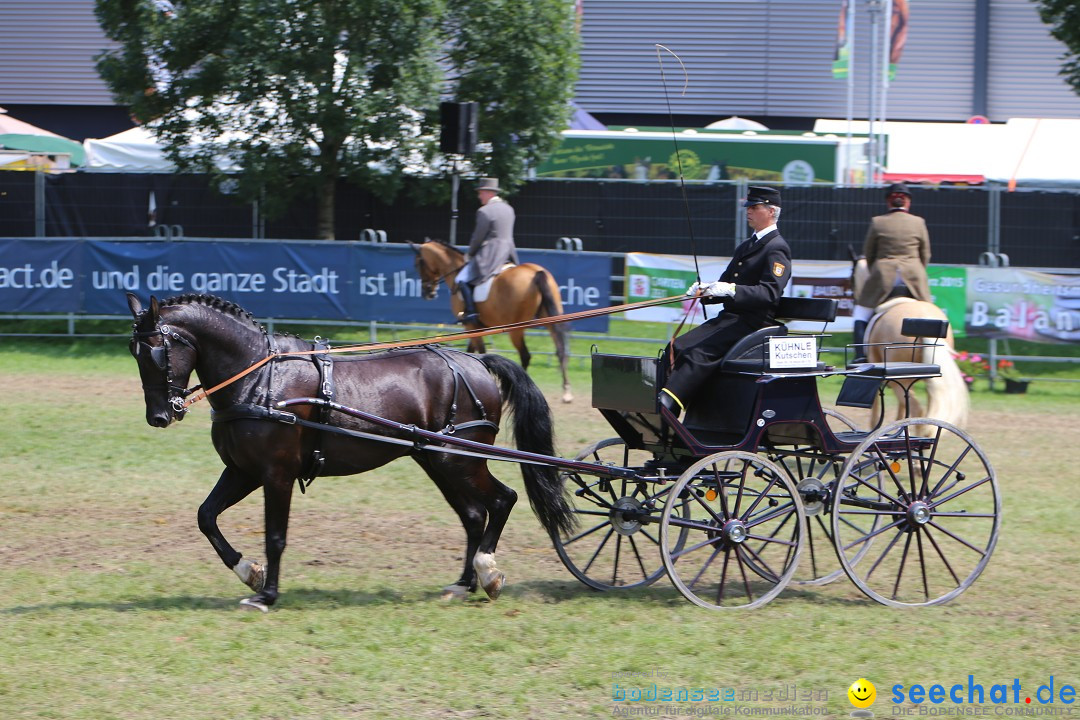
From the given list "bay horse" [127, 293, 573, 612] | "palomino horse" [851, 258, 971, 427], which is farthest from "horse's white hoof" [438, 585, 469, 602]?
"palomino horse" [851, 258, 971, 427]

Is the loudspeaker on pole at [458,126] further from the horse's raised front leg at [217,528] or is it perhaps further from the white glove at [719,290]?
the horse's raised front leg at [217,528]

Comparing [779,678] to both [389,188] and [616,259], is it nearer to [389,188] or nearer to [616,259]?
[616,259]

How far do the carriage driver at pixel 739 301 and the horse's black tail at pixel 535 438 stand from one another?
76cm

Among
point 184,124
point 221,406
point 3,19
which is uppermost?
point 3,19

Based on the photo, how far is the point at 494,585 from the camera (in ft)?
21.1

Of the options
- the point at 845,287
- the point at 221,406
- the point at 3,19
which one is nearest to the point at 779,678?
the point at 221,406

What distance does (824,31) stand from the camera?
33.1m

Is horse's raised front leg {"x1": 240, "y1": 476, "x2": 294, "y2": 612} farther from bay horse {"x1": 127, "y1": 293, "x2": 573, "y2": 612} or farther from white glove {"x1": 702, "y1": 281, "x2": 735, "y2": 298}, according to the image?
white glove {"x1": 702, "y1": 281, "x2": 735, "y2": 298}

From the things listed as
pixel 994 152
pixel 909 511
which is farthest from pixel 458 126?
pixel 994 152

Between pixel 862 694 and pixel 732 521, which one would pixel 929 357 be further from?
pixel 862 694

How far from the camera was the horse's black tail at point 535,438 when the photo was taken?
6668mm

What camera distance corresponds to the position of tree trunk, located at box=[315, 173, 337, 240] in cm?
1842

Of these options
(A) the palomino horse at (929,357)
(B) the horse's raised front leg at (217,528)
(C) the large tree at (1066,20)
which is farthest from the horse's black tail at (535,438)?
(C) the large tree at (1066,20)

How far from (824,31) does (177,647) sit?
101 feet
